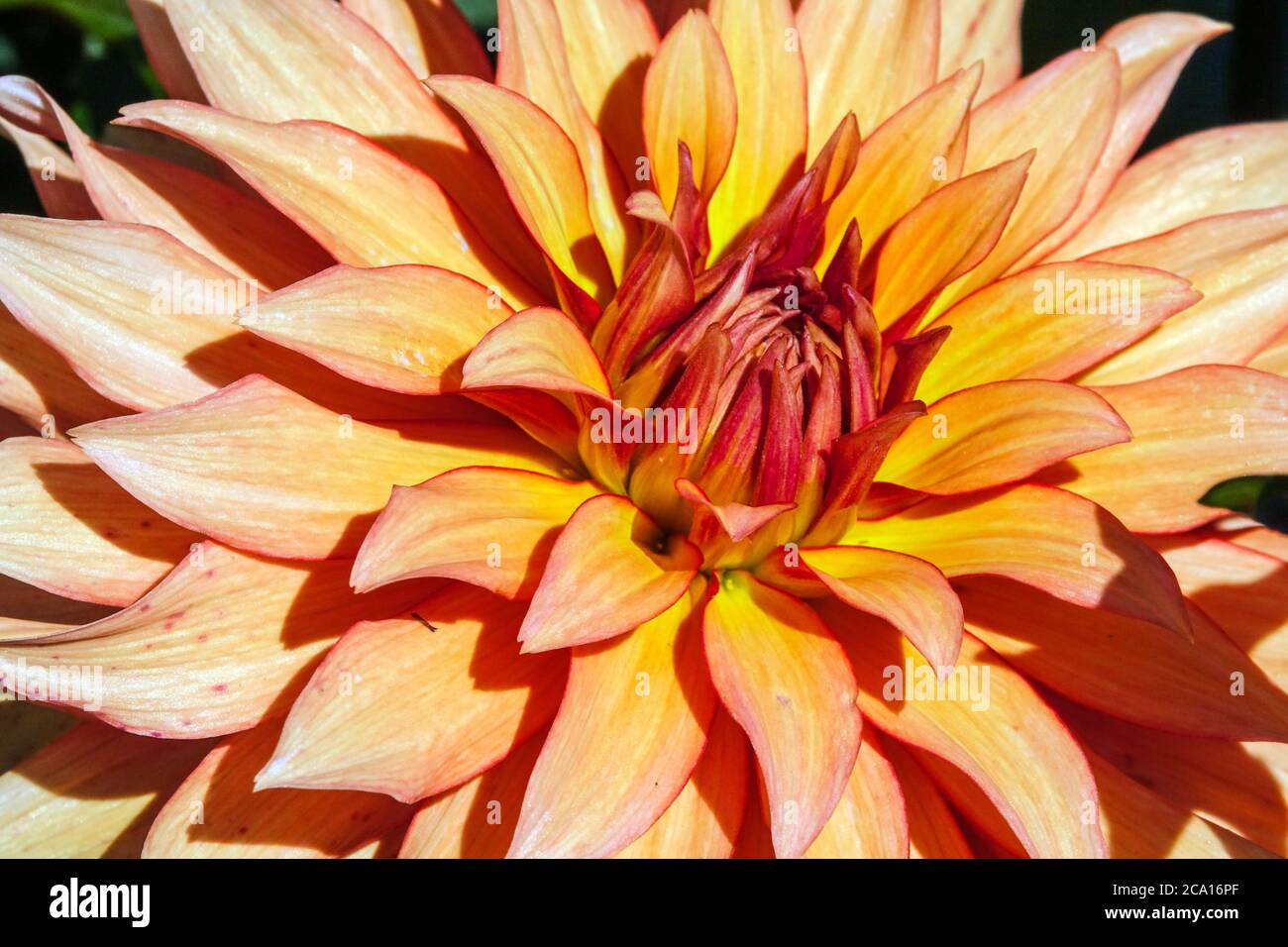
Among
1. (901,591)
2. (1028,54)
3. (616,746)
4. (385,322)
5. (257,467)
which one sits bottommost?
(616,746)

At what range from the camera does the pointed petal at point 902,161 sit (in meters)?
1.41

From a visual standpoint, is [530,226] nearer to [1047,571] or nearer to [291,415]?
[291,415]

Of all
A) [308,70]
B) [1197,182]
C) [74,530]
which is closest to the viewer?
[74,530]

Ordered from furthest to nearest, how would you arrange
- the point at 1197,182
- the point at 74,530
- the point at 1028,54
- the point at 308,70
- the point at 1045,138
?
the point at 1028,54
the point at 1197,182
the point at 1045,138
the point at 308,70
the point at 74,530

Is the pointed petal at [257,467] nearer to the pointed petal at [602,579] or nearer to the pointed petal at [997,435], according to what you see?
the pointed petal at [602,579]

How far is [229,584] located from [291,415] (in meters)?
0.17

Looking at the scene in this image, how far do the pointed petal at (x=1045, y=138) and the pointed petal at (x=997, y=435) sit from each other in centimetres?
22

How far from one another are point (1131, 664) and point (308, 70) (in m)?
1.09

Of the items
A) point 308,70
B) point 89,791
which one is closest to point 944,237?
point 308,70

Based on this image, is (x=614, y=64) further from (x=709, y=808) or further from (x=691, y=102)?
(x=709, y=808)

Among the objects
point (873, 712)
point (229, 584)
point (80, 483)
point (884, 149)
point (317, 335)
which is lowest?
point (873, 712)

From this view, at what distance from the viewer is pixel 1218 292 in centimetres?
145

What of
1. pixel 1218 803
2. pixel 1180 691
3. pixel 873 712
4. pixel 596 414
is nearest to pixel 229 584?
pixel 596 414

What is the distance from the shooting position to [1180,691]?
1.21 m
